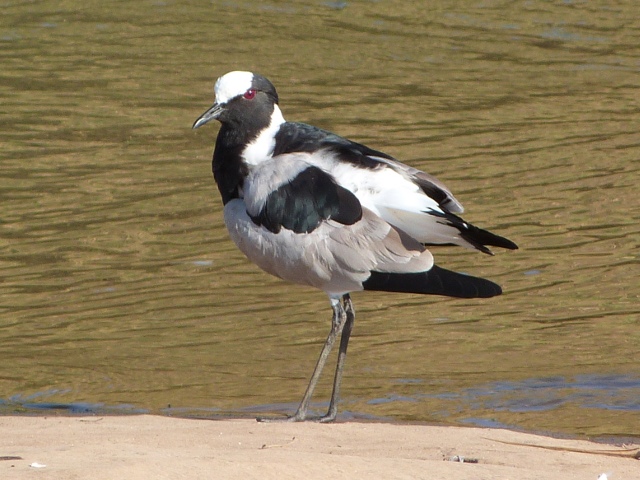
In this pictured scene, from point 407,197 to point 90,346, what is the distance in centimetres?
265

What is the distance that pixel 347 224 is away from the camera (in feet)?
21.1

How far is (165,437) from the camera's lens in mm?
5527

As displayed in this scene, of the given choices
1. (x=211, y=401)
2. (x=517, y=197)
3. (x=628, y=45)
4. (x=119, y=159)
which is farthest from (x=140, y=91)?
(x=211, y=401)

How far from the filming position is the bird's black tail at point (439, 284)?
6352mm

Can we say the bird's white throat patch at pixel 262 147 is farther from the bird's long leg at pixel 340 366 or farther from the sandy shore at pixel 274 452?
the sandy shore at pixel 274 452

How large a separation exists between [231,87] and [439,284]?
1.65 metres

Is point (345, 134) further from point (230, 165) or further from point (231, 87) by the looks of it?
point (230, 165)

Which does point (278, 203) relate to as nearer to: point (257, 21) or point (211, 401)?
point (211, 401)

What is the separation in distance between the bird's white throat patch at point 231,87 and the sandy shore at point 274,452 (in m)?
1.83

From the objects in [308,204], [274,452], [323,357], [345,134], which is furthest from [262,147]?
[345,134]

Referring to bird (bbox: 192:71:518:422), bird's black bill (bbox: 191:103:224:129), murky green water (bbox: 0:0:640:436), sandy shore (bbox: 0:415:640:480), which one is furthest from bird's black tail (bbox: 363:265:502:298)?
bird's black bill (bbox: 191:103:224:129)

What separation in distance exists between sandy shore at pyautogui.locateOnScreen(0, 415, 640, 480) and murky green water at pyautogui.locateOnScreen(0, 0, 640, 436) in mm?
1015

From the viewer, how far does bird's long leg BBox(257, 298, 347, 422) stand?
656cm

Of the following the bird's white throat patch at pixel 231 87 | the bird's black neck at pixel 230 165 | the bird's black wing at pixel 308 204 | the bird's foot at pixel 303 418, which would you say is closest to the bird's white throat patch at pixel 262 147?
the bird's black neck at pixel 230 165
